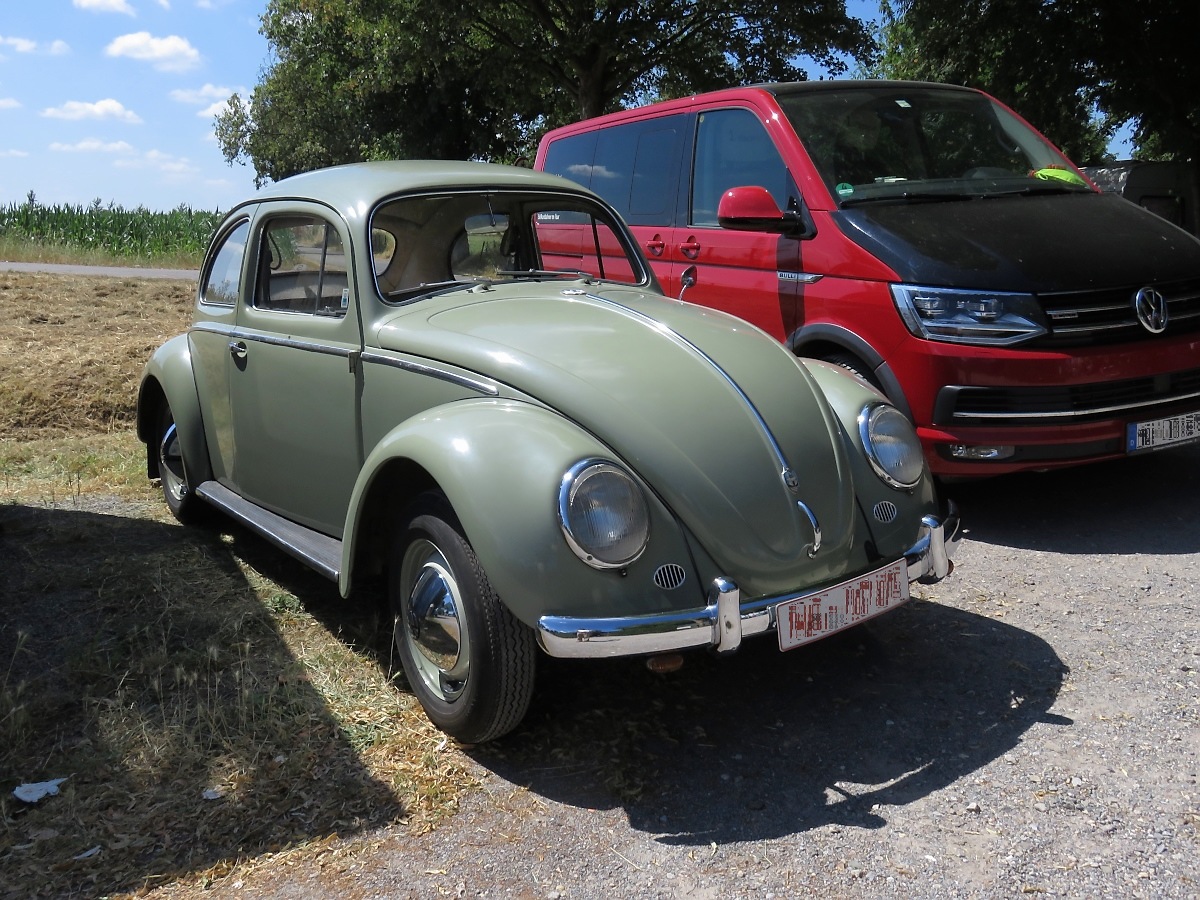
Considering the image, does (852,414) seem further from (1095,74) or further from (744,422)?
(1095,74)

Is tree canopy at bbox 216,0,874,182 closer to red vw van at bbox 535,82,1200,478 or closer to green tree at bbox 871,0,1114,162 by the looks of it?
green tree at bbox 871,0,1114,162

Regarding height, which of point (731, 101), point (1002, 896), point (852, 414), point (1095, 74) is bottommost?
point (1002, 896)

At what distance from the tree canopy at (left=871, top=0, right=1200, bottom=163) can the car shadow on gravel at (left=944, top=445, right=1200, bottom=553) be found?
10.2 meters

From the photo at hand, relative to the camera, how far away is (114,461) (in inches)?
266

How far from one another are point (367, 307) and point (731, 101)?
2936mm

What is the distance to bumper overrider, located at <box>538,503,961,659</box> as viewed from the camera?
2756mm

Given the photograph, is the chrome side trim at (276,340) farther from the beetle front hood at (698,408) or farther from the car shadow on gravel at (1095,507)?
the car shadow on gravel at (1095,507)

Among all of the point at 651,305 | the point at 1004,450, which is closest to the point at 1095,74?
the point at 1004,450

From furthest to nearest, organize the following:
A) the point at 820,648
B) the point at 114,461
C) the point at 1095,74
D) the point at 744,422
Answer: the point at 1095,74 < the point at 114,461 < the point at 820,648 < the point at 744,422

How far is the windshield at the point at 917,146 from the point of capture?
546 centimetres

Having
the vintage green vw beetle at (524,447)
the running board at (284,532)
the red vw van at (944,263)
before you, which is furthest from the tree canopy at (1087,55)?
the running board at (284,532)

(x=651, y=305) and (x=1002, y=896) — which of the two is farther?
(x=651, y=305)

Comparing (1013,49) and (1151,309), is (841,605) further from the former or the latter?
(1013,49)

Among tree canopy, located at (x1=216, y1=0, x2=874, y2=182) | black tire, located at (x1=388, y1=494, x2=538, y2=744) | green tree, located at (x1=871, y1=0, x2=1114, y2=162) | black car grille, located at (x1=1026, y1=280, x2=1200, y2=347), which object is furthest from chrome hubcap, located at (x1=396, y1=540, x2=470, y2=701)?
tree canopy, located at (x1=216, y1=0, x2=874, y2=182)
